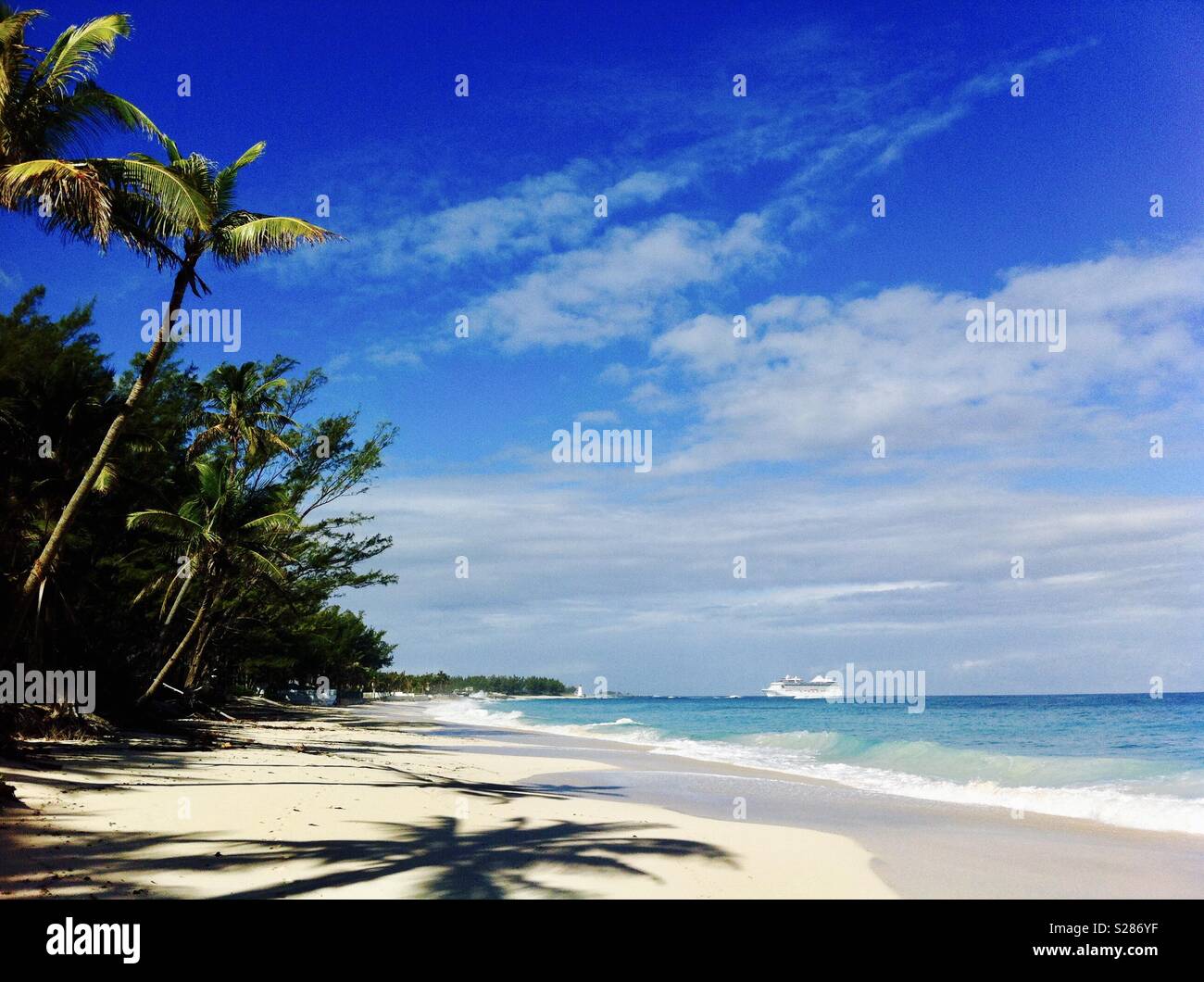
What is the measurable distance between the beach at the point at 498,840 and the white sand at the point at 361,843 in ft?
0.11

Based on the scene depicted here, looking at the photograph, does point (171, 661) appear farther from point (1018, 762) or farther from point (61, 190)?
point (1018, 762)

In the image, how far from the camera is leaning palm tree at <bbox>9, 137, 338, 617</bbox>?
1151cm

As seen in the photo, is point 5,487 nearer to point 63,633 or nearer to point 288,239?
point 63,633

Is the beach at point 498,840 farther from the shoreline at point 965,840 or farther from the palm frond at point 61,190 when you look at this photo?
the palm frond at point 61,190

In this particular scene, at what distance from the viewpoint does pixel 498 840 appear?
29.5ft

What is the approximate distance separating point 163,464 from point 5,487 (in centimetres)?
885

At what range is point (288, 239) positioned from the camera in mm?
13367

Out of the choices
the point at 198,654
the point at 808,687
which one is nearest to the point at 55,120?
the point at 198,654

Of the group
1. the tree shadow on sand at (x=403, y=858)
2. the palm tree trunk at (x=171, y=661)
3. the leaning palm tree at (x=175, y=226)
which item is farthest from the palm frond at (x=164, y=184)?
the palm tree trunk at (x=171, y=661)

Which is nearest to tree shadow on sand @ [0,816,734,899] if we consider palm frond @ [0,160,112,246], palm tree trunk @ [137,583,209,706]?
palm frond @ [0,160,112,246]

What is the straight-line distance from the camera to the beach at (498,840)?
22.4ft

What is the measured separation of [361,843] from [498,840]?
150 centimetres
